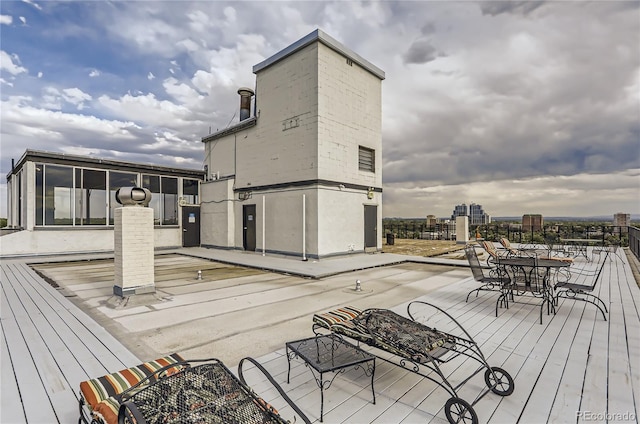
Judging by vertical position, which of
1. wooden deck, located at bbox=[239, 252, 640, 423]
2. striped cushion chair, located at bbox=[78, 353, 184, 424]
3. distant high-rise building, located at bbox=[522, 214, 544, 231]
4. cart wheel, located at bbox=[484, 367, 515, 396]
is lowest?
wooden deck, located at bbox=[239, 252, 640, 423]

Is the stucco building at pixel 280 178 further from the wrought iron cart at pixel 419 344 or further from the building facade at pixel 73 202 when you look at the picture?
the wrought iron cart at pixel 419 344

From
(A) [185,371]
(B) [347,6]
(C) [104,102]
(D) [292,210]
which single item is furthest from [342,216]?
(C) [104,102]

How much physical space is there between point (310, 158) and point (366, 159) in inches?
127

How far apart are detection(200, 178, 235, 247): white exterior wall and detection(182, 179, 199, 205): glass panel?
1.79 ft

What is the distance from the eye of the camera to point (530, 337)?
3.79 metres

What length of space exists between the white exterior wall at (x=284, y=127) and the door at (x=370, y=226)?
3542 millimetres

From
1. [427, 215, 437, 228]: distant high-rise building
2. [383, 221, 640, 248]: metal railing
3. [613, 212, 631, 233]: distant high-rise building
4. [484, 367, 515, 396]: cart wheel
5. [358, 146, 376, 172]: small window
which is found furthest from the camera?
[427, 215, 437, 228]: distant high-rise building

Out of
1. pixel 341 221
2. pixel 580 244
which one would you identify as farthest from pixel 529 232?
pixel 341 221

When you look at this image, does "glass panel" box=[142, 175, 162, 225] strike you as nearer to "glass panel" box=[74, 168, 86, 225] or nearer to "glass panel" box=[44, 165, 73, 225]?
"glass panel" box=[74, 168, 86, 225]

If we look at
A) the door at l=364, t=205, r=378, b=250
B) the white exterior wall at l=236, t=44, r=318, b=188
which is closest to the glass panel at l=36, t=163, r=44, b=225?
the white exterior wall at l=236, t=44, r=318, b=188

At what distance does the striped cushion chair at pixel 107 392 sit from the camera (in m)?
1.68

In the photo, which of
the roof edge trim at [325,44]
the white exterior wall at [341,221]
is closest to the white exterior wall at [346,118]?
the roof edge trim at [325,44]

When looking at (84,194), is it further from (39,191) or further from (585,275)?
(585,275)

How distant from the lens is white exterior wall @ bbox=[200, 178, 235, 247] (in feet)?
49.4
